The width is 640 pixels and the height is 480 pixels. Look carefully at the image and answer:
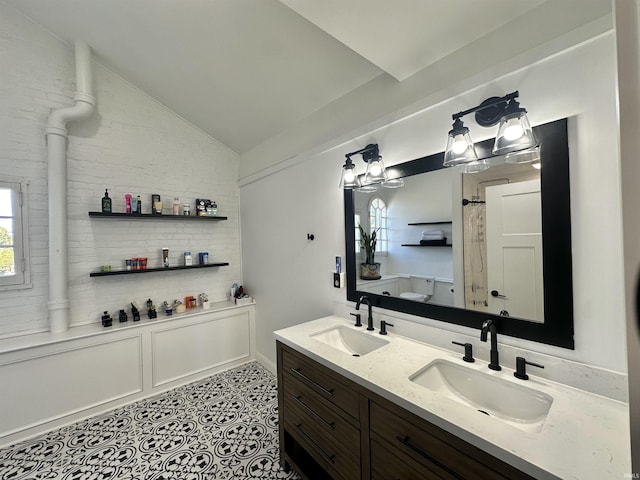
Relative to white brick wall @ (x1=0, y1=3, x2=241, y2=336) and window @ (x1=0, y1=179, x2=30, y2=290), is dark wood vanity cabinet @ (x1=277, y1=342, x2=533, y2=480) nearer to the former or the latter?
white brick wall @ (x1=0, y1=3, x2=241, y2=336)

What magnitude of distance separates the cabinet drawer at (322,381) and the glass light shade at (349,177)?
47.2 inches

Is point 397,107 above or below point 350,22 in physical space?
below

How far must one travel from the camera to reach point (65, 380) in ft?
7.41

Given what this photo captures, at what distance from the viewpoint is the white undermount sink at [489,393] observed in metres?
1.06

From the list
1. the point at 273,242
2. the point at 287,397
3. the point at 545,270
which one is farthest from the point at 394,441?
the point at 273,242

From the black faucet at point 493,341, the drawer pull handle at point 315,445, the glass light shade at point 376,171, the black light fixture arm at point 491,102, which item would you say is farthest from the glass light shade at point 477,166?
the drawer pull handle at point 315,445

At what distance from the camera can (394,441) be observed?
109 centimetres

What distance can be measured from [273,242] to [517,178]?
7.43ft

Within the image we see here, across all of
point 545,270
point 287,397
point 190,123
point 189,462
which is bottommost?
point 189,462

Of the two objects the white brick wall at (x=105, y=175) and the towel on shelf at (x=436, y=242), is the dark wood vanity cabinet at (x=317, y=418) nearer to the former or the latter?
the towel on shelf at (x=436, y=242)

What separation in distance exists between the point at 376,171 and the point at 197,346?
2.65m

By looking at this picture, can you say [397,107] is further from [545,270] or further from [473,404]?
[473,404]

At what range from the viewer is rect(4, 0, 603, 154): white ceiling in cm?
130

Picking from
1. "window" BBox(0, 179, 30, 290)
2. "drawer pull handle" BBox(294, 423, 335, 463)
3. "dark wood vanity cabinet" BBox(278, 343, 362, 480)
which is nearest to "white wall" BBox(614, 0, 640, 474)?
"dark wood vanity cabinet" BBox(278, 343, 362, 480)
